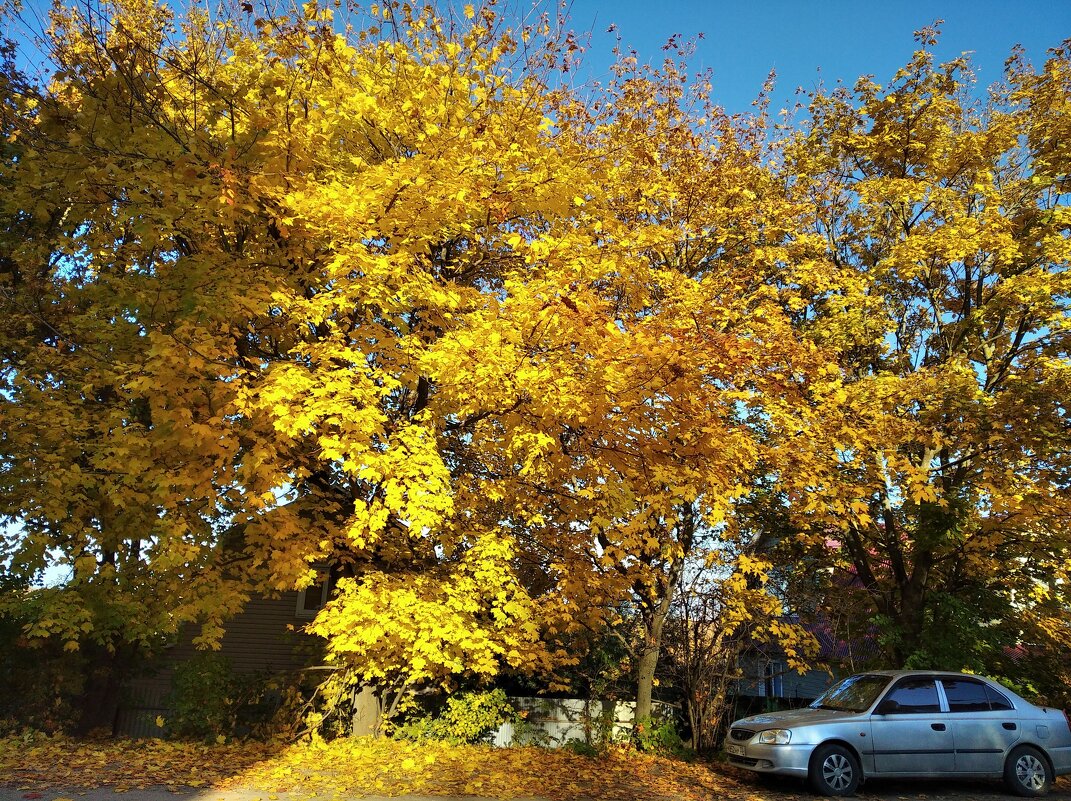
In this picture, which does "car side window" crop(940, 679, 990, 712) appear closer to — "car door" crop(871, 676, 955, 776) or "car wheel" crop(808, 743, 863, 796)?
"car door" crop(871, 676, 955, 776)

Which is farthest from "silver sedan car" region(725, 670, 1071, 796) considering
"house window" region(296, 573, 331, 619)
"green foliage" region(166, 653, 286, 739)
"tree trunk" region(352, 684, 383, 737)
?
"house window" region(296, 573, 331, 619)

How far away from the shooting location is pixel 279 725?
11.3 meters

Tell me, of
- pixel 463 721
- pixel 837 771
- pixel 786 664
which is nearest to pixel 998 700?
pixel 837 771

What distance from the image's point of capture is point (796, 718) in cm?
871

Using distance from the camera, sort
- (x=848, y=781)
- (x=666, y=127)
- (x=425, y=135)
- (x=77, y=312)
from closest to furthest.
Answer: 1. (x=848, y=781)
2. (x=425, y=135)
3. (x=77, y=312)
4. (x=666, y=127)

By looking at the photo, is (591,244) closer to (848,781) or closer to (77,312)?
(848,781)

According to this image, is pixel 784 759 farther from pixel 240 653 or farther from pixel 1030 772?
pixel 240 653

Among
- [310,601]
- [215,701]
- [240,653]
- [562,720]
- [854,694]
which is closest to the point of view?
[854,694]

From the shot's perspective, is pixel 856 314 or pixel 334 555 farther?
pixel 856 314

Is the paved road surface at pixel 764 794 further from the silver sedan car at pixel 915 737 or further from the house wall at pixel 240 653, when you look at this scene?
the house wall at pixel 240 653

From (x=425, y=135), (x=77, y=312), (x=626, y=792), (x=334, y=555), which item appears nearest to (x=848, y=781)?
(x=626, y=792)

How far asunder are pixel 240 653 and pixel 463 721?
7374 millimetres

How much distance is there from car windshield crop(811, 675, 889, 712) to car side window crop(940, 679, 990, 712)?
2.38ft

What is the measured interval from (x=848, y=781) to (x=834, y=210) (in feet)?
35.7
